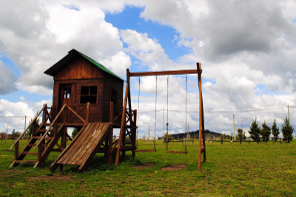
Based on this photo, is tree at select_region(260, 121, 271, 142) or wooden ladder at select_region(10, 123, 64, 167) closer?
wooden ladder at select_region(10, 123, 64, 167)

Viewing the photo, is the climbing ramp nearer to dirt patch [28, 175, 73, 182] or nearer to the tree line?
dirt patch [28, 175, 73, 182]

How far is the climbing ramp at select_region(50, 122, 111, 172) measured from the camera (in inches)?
408

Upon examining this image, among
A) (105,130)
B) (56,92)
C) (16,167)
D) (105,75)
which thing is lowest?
(16,167)

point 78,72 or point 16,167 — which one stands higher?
point 78,72

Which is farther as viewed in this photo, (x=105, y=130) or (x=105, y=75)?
(x=105, y=75)

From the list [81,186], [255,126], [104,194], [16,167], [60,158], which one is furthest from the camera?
[255,126]

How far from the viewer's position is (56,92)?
1503 centimetres

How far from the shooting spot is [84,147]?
37.1 ft

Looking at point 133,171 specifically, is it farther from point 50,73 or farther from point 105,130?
Result: point 50,73

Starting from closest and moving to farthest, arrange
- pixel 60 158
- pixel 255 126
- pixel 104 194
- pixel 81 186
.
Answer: pixel 104 194 < pixel 81 186 < pixel 60 158 < pixel 255 126

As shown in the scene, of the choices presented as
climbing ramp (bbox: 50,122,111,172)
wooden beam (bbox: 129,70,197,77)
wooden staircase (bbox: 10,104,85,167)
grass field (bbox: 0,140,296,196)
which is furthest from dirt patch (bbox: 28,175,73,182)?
wooden beam (bbox: 129,70,197,77)

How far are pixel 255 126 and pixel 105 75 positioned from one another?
145ft

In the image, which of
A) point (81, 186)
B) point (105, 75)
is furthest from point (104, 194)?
point (105, 75)

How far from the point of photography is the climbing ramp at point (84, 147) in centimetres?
1036
